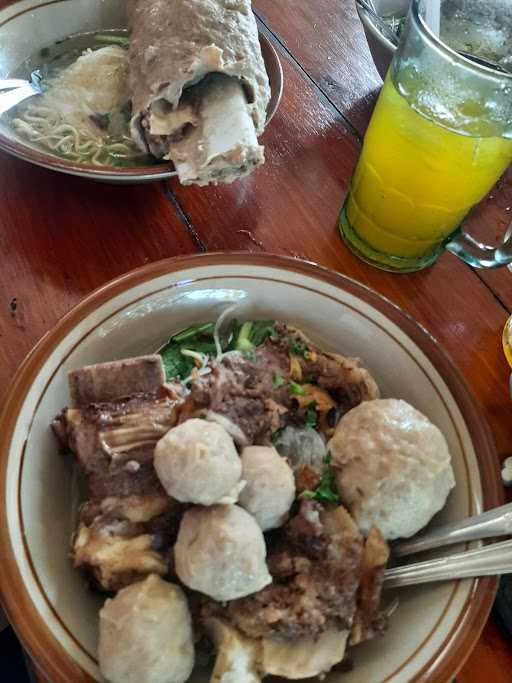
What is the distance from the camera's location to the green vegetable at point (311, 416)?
0.81 m

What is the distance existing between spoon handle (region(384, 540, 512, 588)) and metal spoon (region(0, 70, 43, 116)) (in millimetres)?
1044

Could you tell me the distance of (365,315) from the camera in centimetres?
87

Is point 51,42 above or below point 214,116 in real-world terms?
below

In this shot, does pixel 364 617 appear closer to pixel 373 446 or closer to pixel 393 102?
pixel 373 446

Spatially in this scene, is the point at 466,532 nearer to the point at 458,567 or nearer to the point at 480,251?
the point at 458,567

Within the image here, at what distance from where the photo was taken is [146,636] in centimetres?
58

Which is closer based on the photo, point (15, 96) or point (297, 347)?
point (297, 347)

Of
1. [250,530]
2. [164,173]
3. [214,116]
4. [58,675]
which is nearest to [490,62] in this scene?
[214,116]

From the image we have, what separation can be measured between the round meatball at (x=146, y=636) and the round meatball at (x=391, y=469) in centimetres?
22

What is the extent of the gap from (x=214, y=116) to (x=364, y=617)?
2.50 ft

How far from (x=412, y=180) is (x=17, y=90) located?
2.59 feet

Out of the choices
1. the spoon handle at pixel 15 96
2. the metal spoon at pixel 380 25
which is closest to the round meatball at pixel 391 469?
the metal spoon at pixel 380 25

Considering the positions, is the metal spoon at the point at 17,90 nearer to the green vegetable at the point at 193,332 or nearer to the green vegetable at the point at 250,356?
the green vegetable at the point at 193,332

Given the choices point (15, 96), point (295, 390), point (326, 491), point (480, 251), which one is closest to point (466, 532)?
point (326, 491)
